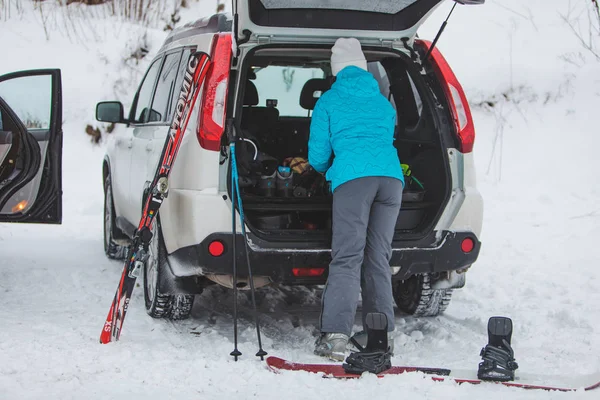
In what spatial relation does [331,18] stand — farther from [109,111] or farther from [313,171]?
[109,111]

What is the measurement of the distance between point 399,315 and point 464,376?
73.1 inches

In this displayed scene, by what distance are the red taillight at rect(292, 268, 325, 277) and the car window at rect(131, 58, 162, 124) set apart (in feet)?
7.12

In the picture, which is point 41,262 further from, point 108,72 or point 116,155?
point 108,72

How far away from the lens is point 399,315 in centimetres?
548

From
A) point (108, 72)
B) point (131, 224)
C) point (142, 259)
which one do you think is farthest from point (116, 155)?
point (108, 72)

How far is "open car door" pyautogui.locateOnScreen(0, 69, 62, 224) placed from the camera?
5.34 metres

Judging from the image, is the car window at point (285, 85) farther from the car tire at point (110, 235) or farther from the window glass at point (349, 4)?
the window glass at point (349, 4)

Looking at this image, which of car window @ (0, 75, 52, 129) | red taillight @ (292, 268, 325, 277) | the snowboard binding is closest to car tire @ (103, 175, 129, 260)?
car window @ (0, 75, 52, 129)

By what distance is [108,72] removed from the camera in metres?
13.4

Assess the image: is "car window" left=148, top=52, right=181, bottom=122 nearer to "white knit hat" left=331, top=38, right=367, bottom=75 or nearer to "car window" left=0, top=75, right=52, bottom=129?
"car window" left=0, top=75, right=52, bottom=129

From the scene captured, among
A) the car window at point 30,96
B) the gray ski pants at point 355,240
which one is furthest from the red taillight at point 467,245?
the car window at point 30,96

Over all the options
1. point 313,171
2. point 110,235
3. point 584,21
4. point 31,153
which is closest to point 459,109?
point 313,171

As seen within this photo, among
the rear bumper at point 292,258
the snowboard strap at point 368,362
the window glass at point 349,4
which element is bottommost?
the snowboard strap at point 368,362

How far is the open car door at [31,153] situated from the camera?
5.34 m
